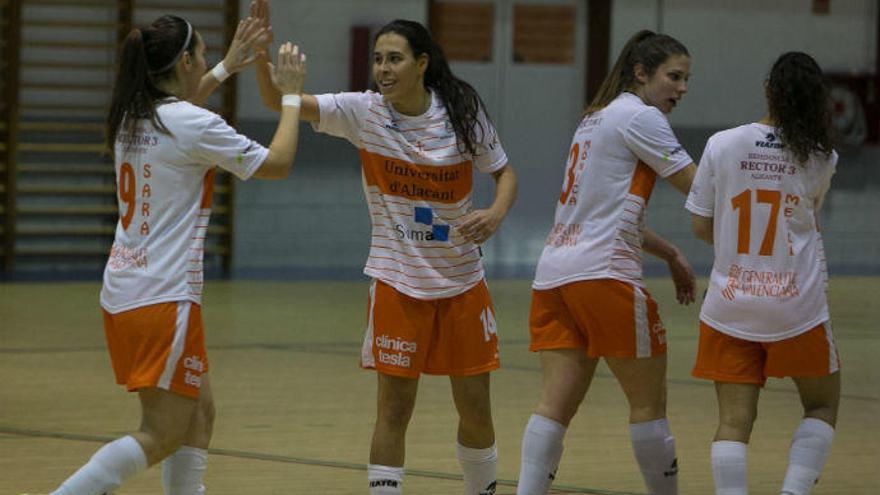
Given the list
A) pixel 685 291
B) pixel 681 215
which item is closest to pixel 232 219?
pixel 681 215

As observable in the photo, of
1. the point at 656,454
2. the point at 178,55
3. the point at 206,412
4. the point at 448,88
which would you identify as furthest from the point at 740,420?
the point at 178,55

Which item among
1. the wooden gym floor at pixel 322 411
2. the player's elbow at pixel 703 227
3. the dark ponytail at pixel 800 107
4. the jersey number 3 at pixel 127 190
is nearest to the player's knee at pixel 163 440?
the jersey number 3 at pixel 127 190

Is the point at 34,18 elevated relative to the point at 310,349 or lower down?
elevated

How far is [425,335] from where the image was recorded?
4.33 meters

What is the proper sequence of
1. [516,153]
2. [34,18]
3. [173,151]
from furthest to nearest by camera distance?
[516,153] → [34,18] → [173,151]

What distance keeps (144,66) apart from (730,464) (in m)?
1.87

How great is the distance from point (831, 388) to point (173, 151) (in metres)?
Answer: 1.90

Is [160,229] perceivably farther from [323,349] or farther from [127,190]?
[323,349]

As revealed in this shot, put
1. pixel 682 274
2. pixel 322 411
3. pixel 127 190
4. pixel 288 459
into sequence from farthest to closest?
pixel 322 411, pixel 288 459, pixel 682 274, pixel 127 190

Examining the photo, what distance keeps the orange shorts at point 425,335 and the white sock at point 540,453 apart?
0.24 m

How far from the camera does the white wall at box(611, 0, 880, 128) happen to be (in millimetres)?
14961

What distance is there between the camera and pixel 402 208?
4336mm

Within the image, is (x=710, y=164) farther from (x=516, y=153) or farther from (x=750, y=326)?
(x=516, y=153)

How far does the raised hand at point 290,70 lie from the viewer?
4.07m
